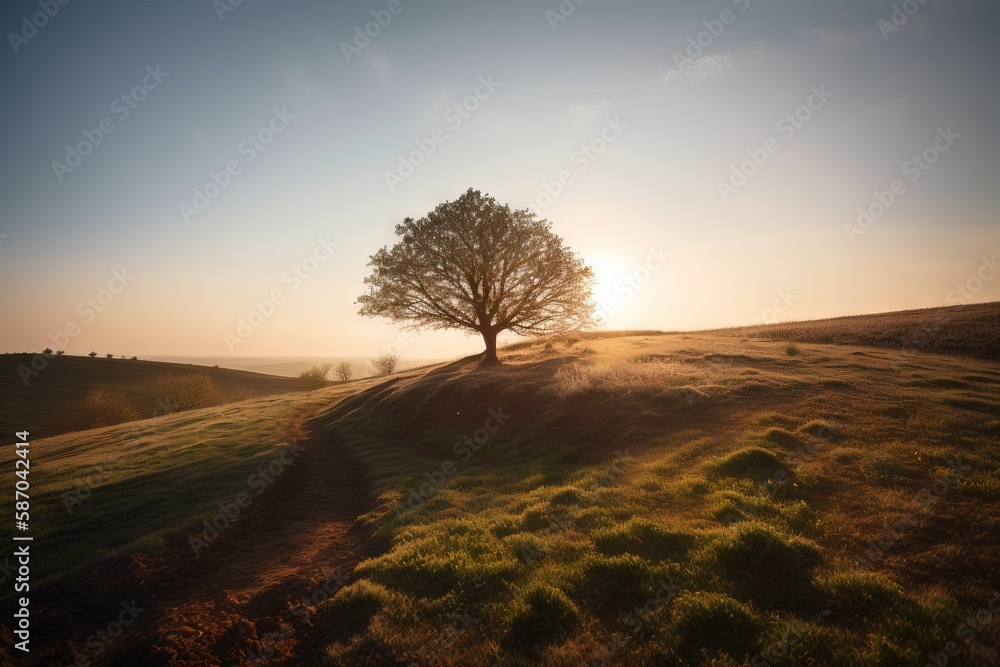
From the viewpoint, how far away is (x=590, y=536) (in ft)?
28.6

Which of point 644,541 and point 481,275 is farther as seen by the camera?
point 481,275

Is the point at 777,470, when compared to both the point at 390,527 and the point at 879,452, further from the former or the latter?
the point at 390,527

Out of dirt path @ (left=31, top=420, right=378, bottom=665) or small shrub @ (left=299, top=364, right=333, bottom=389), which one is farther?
small shrub @ (left=299, top=364, right=333, bottom=389)

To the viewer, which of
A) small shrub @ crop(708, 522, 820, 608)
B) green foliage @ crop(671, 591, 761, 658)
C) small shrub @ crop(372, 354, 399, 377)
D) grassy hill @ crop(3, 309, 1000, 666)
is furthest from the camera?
small shrub @ crop(372, 354, 399, 377)

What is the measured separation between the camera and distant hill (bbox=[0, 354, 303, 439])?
Answer: 5722 centimetres

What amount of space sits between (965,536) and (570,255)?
1065 inches

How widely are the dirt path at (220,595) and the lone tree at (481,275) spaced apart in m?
21.0

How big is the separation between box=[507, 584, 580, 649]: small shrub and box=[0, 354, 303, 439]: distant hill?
238 feet

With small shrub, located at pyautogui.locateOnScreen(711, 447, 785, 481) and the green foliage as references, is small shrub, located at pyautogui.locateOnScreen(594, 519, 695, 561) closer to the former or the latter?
the green foliage

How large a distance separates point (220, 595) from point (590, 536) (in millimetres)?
7895

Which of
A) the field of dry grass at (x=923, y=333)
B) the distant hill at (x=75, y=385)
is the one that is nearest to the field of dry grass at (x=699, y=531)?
the field of dry grass at (x=923, y=333)

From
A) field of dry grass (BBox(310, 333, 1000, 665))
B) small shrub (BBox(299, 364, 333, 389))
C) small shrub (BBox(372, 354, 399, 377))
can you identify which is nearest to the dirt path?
field of dry grass (BBox(310, 333, 1000, 665))

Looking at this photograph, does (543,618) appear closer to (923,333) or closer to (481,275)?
(481,275)

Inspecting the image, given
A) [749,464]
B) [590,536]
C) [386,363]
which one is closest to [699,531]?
[590,536]
